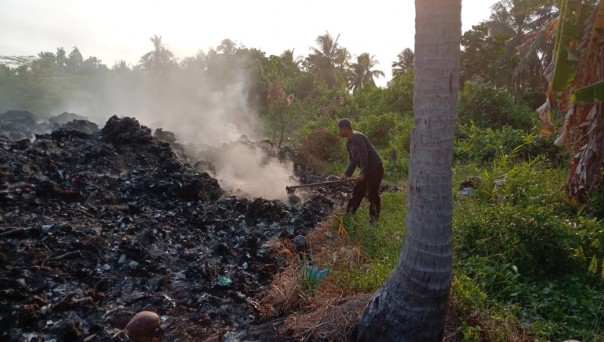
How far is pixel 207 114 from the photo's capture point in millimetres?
17062

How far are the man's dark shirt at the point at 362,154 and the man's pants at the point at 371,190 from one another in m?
0.09

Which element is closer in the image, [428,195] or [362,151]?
[428,195]

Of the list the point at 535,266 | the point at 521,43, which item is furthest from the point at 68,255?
the point at 521,43

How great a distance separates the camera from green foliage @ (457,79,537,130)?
39.1 feet

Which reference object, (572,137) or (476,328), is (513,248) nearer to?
(476,328)

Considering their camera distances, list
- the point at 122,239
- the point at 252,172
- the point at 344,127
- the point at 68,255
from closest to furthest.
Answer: the point at 68,255 → the point at 122,239 → the point at 344,127 → the point at 252,172

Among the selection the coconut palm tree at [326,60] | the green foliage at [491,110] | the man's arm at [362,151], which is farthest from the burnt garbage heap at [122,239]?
the coconut palm tree at [326,60]

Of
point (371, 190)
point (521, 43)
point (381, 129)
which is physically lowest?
point (371, 190)

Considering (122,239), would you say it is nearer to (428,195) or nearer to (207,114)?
(428,195)

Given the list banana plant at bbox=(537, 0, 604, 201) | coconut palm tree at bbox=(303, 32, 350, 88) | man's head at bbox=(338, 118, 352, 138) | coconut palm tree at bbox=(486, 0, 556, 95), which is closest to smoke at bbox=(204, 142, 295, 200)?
man's head at bbox=(338, 118, 352, 138)

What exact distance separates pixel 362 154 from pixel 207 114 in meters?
12.4

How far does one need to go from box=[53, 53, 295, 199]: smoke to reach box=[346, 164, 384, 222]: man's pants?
6.52 ft

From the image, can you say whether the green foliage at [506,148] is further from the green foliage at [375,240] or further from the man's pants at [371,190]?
the man's pants at [371,190]

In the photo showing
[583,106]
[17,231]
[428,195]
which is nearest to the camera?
[428,195]
